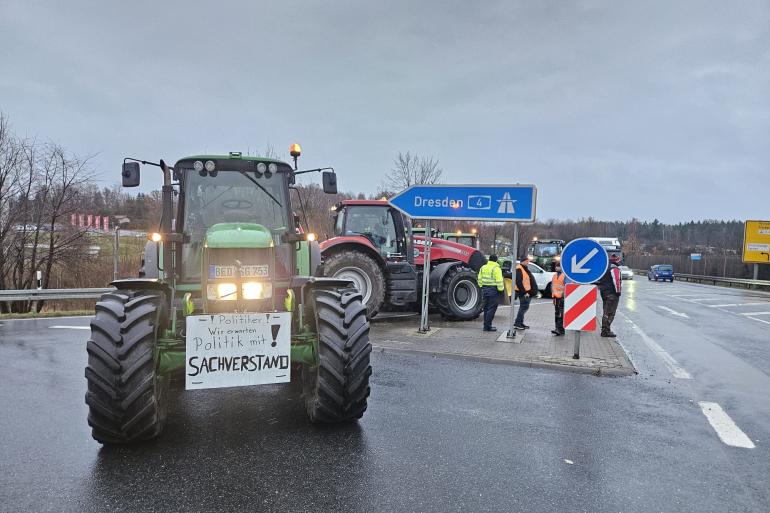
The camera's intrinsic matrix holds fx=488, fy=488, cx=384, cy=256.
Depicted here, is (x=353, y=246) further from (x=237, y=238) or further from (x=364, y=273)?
(x=237, y=238)

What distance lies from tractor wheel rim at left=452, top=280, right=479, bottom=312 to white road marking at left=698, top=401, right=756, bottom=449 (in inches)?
259

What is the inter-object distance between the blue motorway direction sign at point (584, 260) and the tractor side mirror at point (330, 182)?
3986 millimetres

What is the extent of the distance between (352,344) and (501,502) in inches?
69.5

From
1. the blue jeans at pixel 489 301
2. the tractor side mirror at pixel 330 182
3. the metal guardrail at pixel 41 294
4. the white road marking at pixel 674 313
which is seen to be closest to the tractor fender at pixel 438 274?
the blue jeans at pixel 489 301

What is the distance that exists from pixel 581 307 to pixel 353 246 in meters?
4.87

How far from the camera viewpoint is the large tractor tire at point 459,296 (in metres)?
11.8

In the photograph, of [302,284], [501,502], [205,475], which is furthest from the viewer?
[302,284]

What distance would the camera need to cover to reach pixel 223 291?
436 cm

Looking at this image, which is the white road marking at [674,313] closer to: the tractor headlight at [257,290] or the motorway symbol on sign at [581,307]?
the motorway symbol on sign at [581,307]

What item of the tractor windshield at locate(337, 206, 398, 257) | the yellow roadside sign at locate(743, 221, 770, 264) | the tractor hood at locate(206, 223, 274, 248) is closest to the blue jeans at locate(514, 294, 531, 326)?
the tractor windshield at locate(337, 206, 398, 257)

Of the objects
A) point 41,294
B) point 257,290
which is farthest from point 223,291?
point 41,294

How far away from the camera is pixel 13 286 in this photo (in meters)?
20.3

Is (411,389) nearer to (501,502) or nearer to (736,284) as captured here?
(501,502)

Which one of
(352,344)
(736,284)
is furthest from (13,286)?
(736,284)
